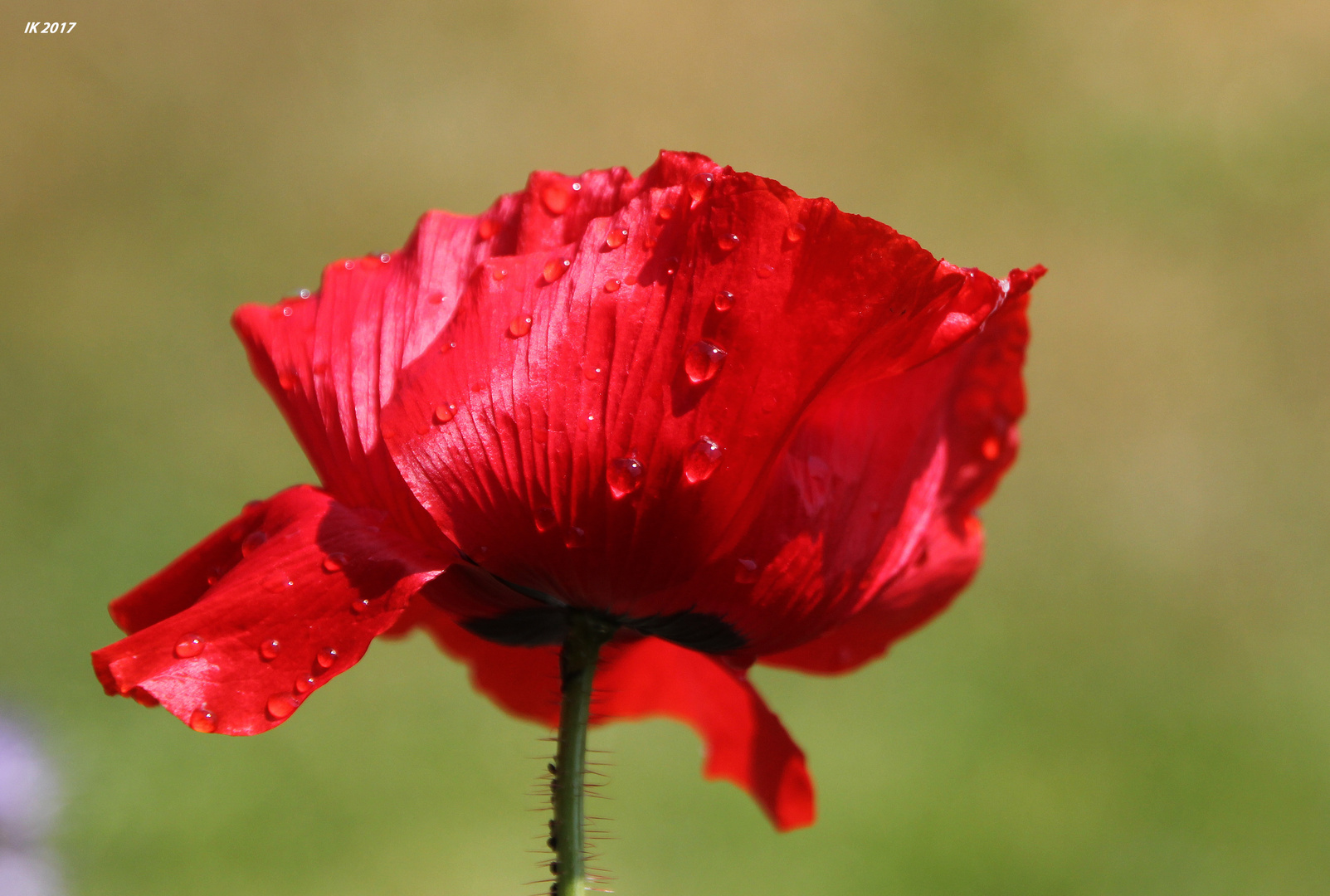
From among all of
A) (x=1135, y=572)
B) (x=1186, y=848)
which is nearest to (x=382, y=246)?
(x=1135, y=572)

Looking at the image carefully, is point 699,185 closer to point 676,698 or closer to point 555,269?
point 555,269

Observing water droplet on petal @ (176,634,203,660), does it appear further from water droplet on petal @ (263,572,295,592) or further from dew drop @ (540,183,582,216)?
dew drop @ (540,183,582,216)

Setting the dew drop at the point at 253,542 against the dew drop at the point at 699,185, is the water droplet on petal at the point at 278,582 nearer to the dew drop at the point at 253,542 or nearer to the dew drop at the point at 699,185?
the dew drop at the point at 253,542

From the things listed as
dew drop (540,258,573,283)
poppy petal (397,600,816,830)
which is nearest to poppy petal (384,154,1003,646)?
dew drop (540,258,573,283)

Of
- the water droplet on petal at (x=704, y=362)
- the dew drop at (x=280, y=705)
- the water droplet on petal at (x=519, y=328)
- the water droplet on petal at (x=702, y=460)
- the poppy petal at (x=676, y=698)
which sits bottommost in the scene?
the dew drop at (x=280, y=705)

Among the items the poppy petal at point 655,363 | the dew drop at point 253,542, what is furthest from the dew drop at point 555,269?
the dew drop at point 253,542

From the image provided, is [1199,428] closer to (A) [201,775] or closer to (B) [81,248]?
(A) [201,775]

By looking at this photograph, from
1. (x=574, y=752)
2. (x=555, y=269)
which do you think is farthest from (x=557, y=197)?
(x=574, y=752)
